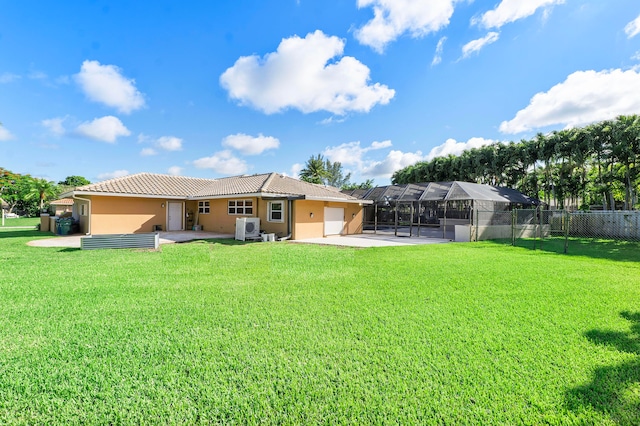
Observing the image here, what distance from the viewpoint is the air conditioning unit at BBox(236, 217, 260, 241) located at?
47.0ft

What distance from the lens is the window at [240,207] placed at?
16547mm

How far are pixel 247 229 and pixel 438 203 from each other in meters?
14.8

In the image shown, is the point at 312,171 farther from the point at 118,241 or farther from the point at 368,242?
the point at 118,241

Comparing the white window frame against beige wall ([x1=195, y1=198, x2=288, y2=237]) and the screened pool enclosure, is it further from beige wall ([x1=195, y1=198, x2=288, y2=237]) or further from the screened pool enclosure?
the screened pool enclosure

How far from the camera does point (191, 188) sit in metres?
20.3

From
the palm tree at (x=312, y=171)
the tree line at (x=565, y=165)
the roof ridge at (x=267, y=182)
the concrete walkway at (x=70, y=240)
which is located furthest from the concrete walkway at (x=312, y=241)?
the palm tree at (x=312, y=171)

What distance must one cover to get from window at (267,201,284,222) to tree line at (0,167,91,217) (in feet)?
122

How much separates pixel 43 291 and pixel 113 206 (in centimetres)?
1263

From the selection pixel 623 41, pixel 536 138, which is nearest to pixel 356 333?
pixel 623 41

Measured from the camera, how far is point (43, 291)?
5203mm

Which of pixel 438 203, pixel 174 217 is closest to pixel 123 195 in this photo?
pixel 174 217

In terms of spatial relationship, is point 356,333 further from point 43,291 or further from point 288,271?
point 43,291

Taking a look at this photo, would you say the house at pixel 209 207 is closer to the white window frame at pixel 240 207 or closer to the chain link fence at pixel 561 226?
the white window frame at pixel 240 207

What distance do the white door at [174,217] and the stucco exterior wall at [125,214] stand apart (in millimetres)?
418
